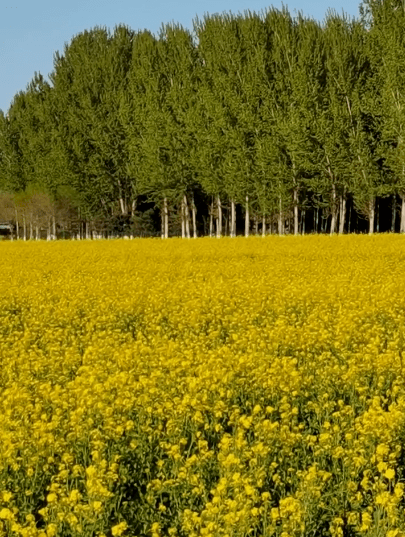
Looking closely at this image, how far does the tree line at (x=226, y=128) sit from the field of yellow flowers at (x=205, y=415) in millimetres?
29392

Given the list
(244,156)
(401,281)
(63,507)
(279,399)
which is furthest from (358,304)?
(244,156)

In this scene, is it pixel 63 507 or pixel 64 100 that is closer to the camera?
pixel 63 507

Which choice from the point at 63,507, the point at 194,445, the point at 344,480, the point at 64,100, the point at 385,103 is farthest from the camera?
the point at 64,100

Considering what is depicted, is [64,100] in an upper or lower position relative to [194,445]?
upper

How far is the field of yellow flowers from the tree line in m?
29.4

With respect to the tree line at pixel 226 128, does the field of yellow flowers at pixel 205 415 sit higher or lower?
lower

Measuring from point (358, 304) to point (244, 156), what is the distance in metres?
34.7

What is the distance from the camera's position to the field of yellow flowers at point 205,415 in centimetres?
426

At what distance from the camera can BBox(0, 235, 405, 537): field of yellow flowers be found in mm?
4258

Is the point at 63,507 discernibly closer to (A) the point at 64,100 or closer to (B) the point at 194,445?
(B) the point at 194,445

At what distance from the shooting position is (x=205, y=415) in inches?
238

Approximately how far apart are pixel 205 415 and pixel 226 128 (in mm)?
41565

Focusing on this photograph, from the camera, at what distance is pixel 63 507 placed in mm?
4152

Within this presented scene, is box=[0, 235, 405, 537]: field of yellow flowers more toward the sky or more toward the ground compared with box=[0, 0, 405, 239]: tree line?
more toward the ground
